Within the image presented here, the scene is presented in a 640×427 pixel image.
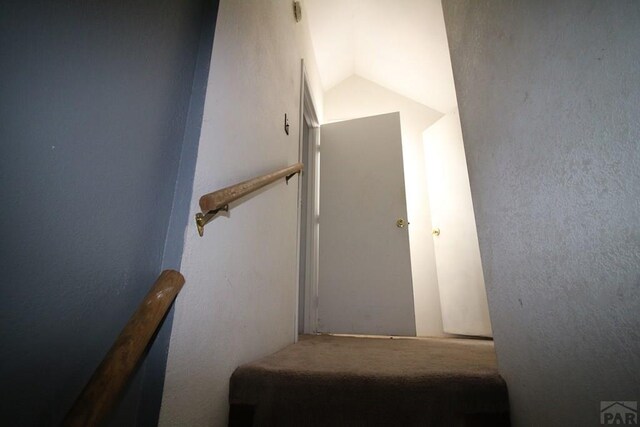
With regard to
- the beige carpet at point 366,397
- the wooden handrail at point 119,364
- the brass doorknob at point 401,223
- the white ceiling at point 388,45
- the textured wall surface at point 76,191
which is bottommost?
the beige carpet at point 366,397

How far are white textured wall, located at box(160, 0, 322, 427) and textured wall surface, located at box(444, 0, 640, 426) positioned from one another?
926 mm

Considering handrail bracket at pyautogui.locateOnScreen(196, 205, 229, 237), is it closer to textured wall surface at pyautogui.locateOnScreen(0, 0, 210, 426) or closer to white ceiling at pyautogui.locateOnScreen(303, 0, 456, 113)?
textured wall surface at pyautogui.locateOnScreen(0, 0, 210, 426)

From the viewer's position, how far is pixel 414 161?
3354mm

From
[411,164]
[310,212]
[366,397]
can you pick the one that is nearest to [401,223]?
[310,212]

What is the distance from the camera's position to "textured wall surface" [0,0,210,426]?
437 millimetres

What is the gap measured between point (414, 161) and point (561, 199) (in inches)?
110

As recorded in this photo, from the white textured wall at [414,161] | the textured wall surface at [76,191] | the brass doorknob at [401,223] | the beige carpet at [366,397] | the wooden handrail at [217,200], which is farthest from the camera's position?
the white textured wall at [414,161]

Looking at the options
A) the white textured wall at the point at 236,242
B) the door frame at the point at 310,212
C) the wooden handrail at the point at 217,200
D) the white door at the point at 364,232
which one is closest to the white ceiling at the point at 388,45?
the white door at the point at 364,232

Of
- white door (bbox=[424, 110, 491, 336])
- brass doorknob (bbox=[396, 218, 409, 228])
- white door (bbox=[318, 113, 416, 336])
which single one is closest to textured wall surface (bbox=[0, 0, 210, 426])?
white door (bbox=[318, 113, 416, 336])

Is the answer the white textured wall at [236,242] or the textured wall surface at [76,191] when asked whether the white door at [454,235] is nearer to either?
the white textured wall at [236,242]

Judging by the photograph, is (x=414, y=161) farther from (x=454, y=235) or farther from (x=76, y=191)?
(x=76, y=191)

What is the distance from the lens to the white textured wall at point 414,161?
2930 mm

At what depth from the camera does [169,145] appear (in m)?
0.78

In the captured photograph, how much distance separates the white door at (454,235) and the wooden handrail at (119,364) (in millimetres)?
2343
